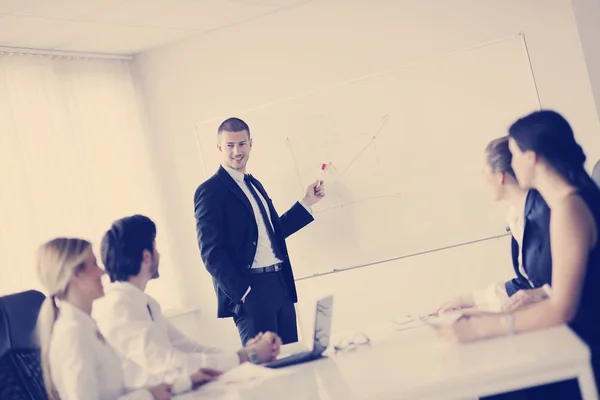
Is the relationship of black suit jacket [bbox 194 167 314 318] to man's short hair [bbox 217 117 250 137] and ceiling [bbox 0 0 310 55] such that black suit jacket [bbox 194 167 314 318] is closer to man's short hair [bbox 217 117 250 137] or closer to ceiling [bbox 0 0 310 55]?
man's short hair [bbox 217 117 250 137]

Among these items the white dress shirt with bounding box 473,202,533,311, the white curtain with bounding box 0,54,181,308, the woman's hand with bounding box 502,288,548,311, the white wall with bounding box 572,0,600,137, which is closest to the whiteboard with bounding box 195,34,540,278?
the white wall with bounding box 572,0,600,137

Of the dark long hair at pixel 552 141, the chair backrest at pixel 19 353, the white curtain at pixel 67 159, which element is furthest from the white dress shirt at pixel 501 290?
the white curtain at pixel 67 159

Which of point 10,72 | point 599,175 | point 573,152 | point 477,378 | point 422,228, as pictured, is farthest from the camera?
point 422,228

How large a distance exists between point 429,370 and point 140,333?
3.58 feet

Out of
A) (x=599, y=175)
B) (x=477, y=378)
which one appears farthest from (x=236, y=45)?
(x=477, y=378)

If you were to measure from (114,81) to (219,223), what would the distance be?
188 cm

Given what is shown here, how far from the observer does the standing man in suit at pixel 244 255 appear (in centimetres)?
371

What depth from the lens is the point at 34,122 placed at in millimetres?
4461

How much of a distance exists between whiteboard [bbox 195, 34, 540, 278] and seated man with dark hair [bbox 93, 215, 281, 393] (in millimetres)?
2276

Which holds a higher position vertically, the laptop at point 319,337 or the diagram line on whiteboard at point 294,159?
the diagram line on whiteboard at point 294,159

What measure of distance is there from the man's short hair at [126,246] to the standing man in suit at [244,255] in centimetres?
95

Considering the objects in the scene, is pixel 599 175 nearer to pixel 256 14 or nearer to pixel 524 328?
pixel 524 328

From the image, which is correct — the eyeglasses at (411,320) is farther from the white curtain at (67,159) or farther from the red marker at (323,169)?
the white curtain at (67,159)

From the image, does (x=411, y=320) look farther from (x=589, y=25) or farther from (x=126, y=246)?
(x=589, y=25)
